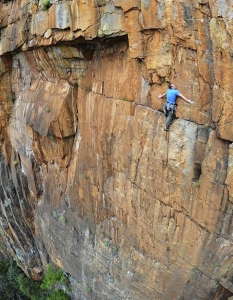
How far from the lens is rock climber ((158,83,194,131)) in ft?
27.0

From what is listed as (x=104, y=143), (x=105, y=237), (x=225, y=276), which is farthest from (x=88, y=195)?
(x=225, y=276)

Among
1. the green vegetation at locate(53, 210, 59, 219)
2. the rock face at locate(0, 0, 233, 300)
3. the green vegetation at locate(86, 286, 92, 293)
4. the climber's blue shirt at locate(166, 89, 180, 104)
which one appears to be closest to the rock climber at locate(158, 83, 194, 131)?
the climber's blue shirt at locate(166, 89, 180, 104)

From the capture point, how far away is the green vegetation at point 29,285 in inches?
658

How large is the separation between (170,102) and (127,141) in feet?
8.19

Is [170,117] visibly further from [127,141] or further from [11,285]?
[11,285]

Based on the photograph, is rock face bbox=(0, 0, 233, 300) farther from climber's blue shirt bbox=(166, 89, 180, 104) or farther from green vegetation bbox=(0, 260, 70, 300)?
green vegetation bbox=(0, 260, 70, 300)

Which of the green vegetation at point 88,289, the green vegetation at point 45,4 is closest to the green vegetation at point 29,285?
the green vegetation at point 88,289

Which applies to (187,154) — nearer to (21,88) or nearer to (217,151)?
(217,151)

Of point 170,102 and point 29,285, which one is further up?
point 170,102

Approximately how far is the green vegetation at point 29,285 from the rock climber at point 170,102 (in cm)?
1197

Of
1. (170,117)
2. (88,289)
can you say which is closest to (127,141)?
(170,117)

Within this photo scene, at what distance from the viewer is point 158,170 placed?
942 cm

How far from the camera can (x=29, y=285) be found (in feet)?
63.7

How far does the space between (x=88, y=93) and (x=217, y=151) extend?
6.02 metres
